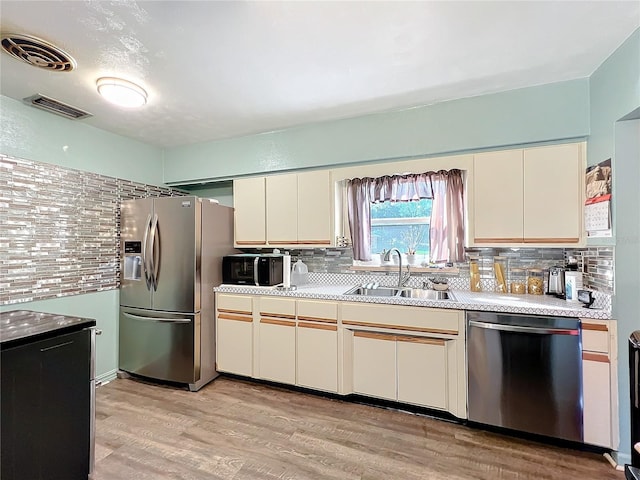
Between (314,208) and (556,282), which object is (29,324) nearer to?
(314,208)

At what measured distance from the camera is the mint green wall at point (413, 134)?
7.22ft

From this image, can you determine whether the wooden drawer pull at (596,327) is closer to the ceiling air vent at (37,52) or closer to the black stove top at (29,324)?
the black stove top at (29,324)

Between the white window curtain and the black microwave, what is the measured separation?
0.82 meters

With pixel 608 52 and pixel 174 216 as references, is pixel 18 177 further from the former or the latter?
pixel 608 52

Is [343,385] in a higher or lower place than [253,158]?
lower

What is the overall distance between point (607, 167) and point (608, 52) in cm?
71

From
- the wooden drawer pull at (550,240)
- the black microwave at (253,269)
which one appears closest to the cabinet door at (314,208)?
the black microwave at (253,269)

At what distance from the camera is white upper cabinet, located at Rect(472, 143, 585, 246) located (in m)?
2.20

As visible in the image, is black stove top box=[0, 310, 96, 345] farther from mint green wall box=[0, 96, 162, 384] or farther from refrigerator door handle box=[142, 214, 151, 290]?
refrigerator door handle box=[142, 214, 151, 290]

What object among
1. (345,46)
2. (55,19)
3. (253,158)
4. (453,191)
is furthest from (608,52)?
(55,19)

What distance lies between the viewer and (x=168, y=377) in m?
2.88

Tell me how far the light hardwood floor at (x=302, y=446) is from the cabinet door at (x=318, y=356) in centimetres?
18

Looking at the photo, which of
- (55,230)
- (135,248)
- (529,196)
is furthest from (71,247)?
(529,196)

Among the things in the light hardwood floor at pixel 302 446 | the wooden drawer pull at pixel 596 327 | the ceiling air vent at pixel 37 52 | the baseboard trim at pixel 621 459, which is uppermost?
the ceiling air vent at pixel 37 52
